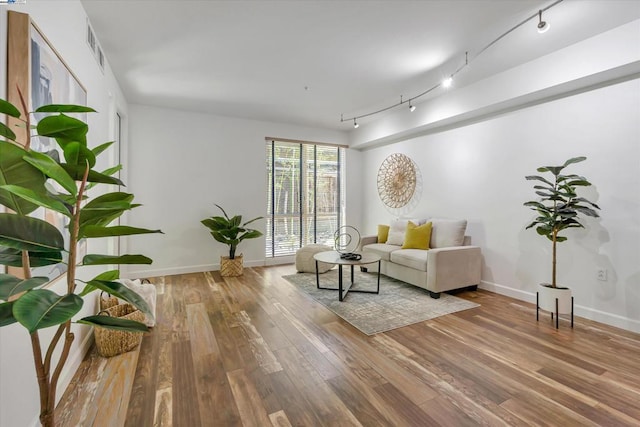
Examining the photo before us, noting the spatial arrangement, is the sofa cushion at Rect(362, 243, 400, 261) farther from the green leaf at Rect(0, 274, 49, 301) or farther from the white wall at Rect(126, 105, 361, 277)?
the green leaf at Rect(0, 274, 49, 301)

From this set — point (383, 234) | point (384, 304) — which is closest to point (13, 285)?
point (384, 304)

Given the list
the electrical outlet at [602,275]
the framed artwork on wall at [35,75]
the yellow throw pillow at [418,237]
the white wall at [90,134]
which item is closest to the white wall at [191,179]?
the white wall at [90,134]

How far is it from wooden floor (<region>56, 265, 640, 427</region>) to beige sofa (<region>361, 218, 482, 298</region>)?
1.94 ft

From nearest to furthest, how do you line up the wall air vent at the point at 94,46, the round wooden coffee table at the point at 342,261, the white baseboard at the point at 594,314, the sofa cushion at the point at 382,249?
the wall air vent at the point at 94,46
the white baseboard at the point at 594,314
the round wooden coffee table at the point at 342,261
the sofa cushion at the point at 382,249

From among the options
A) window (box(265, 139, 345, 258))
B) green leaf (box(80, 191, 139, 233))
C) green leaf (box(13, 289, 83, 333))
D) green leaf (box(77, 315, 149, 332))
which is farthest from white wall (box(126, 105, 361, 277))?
green leaf (box(13, 289, 83, 333))

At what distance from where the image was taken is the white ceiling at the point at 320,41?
2256 mm

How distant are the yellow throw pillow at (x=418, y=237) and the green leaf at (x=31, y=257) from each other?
3.87 m

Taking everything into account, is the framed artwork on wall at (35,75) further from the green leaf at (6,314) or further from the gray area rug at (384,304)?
the gray area rug at (384,304)

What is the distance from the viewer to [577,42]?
8.87ft

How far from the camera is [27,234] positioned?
0.85 meters

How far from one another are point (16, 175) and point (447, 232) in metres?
4.09

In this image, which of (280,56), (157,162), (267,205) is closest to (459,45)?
(280,56)

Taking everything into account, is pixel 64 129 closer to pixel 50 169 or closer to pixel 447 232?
pixel 50 169

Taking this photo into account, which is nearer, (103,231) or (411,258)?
(103,231)
